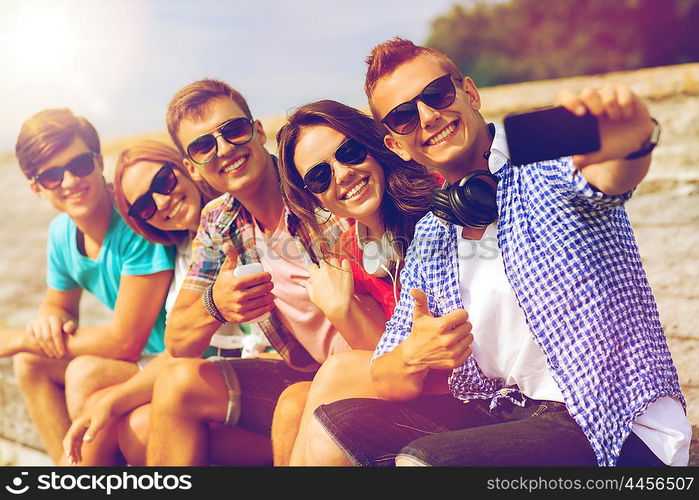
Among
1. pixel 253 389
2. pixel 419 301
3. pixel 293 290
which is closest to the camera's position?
pixel 419 301

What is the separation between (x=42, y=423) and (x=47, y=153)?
124 centimetres

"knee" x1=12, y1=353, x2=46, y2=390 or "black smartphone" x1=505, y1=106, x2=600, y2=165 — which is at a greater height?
"black smartphone" x1=505, y1=106, x2=600, y2=165

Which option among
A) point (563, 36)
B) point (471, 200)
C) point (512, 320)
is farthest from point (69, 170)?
point (563, 36)

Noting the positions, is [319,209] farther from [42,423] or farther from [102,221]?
[42,423]

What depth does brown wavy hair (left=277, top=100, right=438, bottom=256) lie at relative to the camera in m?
2.36

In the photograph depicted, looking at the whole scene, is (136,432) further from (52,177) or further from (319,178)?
(319,178)

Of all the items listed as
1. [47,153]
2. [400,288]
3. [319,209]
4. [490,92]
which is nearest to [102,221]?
[47,153]

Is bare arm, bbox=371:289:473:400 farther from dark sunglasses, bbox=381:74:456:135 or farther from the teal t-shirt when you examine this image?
the teal t-shirt

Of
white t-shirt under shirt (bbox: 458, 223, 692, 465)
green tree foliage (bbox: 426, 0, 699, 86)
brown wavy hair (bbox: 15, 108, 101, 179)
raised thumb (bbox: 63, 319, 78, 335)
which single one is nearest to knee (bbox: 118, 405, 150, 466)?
raised thumb (bbox: 63, 319, 78, 335)

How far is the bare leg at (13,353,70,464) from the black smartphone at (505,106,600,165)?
254 cm

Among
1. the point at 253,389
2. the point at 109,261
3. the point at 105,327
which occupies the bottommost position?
the point at 253,389

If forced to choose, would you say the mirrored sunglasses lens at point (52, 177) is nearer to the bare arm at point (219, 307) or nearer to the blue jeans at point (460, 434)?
the bare arm at point (219, 307)

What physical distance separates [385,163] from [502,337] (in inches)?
25.6

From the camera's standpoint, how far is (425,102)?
6.90ft
